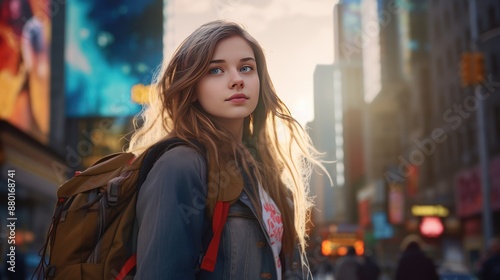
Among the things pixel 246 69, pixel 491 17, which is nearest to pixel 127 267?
pixel 246 69

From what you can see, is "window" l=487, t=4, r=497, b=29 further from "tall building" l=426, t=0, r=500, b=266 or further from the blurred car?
the blurred car

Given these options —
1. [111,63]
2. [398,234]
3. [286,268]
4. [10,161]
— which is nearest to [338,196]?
[398,234]

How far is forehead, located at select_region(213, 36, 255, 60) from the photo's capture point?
2945mm

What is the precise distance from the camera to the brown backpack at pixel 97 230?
2.56 meters

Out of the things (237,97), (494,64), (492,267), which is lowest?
(492,267)

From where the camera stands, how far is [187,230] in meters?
2.52

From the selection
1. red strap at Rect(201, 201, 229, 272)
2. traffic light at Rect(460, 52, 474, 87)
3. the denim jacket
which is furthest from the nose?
traffic light at Rect(460, 52, 474, 87)

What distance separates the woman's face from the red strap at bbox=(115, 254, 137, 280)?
0.69 metres

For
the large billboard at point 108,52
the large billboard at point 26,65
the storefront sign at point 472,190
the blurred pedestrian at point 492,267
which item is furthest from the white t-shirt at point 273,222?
the large billboard at point 108,52

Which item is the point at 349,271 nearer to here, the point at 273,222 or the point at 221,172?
the point at 273,222

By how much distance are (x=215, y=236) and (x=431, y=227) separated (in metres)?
14.0

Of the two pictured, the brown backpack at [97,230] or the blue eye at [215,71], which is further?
the blue eye at [215,71]

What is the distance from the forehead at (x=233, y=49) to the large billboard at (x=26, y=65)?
145ft

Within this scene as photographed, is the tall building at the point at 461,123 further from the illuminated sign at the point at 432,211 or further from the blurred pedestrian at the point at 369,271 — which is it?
the illuminated sign at the point at 432,211
